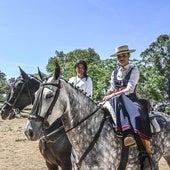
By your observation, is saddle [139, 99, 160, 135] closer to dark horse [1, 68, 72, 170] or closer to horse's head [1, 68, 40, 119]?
dark horse [1, 68, 72, 170]

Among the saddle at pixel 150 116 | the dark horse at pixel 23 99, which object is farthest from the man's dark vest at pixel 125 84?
the dark horse at pixel 23 99

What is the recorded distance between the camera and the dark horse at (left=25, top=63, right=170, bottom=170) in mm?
4613

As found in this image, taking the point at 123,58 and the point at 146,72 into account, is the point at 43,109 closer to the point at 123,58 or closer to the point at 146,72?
the point at 123,58

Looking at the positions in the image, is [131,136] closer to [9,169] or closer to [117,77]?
[117,77]

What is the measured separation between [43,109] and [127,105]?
1.41 meters

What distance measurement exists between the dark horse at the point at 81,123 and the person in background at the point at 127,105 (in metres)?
0.21

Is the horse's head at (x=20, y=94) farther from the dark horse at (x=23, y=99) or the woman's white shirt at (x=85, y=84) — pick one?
the woman's white shirt at (x=85, y=84)

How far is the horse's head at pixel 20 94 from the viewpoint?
6.88m

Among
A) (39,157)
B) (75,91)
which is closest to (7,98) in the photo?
(75,91)

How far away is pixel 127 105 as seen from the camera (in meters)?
5.21

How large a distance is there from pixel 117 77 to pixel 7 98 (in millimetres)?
2606

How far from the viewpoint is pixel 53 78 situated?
482 cm

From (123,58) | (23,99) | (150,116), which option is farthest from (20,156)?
(123,58)

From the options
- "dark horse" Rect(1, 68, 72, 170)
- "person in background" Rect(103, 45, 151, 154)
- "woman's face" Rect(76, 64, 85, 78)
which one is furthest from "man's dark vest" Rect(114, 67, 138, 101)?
"dark horse" Rect(1, 68, 72, 170)
